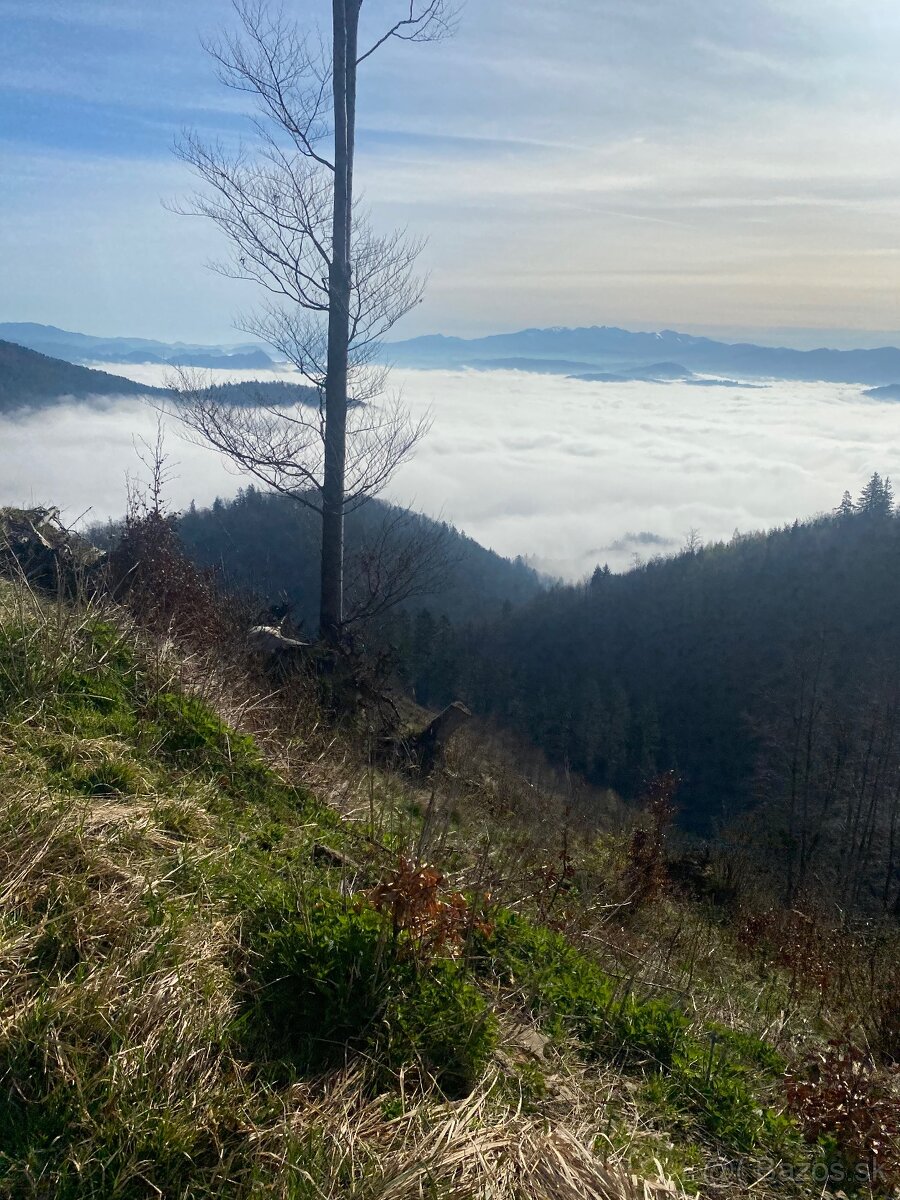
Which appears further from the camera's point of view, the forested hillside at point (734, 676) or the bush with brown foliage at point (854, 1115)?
the forested hillside at point (734, 676)

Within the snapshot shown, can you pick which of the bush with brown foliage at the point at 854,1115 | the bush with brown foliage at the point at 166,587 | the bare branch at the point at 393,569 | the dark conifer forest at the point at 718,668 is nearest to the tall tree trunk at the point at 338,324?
the bare branch at the point at 393,569

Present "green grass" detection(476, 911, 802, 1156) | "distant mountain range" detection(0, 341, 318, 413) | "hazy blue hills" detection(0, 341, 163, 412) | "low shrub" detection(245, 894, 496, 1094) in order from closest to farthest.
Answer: "low shrub" detection(245, 894, 496, 1094) → "green grass" detection(476, 911, 802, 1156) → "distant mountain range" detection(0, 341, 318, 413) → "hazy blue hills" detection(0, 341, 163, 412)

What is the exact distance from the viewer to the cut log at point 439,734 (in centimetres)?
977

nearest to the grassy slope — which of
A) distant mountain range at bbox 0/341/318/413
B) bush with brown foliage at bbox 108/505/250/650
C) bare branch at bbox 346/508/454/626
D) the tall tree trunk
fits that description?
bush with brown foliage at bbox 108/505/250/650

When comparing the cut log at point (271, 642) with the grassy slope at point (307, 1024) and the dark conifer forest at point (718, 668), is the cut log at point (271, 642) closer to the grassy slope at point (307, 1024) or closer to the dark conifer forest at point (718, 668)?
the grassy slope at point (307, 1024)

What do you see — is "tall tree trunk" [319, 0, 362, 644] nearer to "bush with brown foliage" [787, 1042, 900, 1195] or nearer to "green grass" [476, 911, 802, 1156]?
"green grass" [476, 911, 802, 1156]

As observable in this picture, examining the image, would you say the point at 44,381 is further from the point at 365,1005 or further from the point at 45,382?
the point at 365,1005

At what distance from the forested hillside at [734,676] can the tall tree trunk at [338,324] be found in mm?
22883

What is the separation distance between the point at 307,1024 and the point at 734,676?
231ft

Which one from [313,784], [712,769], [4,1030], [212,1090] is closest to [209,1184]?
[212,1090]

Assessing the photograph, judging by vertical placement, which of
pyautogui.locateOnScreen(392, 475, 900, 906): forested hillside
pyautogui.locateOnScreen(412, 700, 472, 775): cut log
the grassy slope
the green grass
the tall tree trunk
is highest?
the tall tree trunk

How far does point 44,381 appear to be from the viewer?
112438 mm

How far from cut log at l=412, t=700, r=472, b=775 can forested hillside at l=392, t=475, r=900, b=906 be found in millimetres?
21130

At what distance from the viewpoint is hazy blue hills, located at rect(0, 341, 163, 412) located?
107 meters
